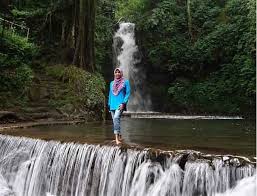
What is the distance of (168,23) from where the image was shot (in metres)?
31.4

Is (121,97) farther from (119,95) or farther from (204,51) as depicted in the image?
(204,51)

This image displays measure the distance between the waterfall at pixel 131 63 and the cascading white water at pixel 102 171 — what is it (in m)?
18.3

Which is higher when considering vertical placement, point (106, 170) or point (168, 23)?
point (168, 23)

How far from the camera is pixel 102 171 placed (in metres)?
9.71

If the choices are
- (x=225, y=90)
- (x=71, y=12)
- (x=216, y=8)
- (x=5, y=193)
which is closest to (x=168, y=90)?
(x=225, y=90)


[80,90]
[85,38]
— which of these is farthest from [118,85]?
[85,38]

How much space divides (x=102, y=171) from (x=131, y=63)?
2230 cm

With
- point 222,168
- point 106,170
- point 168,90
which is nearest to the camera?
point 222,168

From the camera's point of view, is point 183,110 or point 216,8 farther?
point 216,8

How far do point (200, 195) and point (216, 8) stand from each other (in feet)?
79.8

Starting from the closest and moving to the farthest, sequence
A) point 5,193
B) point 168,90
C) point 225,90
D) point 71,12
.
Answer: point 5,193
point 71,12
point 225,90
point 168,90

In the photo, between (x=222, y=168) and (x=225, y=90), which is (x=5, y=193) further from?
(x=225, y=90)

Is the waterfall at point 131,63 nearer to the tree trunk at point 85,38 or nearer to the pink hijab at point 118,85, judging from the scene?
the tree trunk at point 85,38

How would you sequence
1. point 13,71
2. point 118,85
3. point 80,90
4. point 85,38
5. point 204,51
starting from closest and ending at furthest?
1. point 118,85
2. point 13,71
3. point 80,90
4. point 85,38
5. point 204,51
